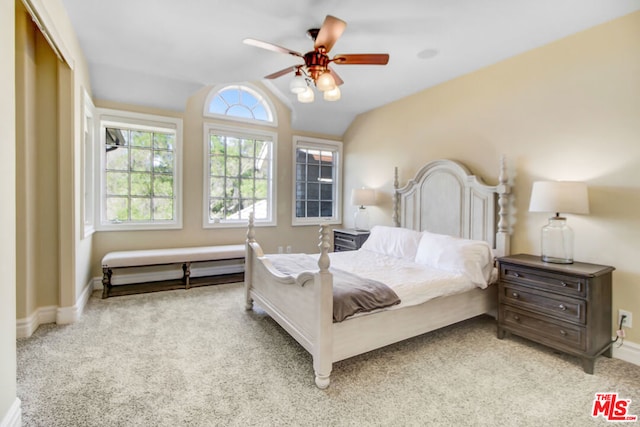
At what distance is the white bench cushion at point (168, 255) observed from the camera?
379cm

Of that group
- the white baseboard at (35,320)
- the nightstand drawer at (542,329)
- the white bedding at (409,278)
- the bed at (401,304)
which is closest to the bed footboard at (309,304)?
the bed at (401,304)

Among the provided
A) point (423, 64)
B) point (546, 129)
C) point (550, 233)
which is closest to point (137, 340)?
point (550, 233)

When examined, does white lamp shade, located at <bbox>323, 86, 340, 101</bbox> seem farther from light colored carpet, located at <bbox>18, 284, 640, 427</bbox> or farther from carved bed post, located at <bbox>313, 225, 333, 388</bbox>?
light colored carpet, located at <bbox>18, 284, 640, 427</bbox>

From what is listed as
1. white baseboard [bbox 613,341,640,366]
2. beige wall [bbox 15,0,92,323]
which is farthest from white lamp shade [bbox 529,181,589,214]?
beige wall [bbox 15,0,92,323]

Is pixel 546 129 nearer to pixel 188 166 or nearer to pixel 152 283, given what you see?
pixel 188 166

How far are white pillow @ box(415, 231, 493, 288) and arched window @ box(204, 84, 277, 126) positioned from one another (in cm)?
331

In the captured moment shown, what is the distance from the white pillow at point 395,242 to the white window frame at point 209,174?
188cm

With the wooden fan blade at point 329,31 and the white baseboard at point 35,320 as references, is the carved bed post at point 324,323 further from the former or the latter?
the white baseboard at point 35,320

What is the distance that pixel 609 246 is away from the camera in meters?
2.56

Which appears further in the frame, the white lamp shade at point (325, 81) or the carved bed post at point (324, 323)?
the white lamp shade at point (325, 81)

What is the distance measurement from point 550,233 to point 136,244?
15.7 feet

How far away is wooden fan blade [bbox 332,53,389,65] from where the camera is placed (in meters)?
2.52
